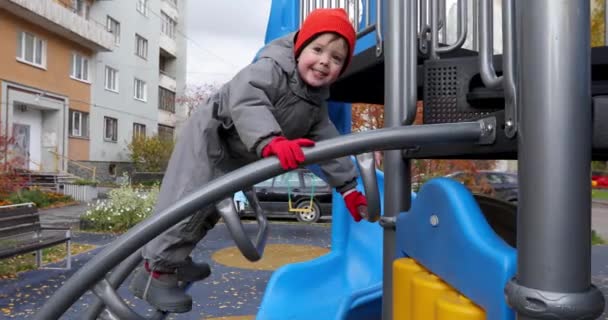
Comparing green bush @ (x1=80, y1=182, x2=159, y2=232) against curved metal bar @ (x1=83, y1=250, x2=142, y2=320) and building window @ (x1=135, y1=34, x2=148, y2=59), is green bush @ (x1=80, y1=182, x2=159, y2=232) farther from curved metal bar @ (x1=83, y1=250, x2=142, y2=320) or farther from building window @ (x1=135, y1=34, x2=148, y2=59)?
building window @ (x1=135, y1=34, x2=148, y2=59)

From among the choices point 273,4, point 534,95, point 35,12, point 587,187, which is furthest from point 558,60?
point 35,12

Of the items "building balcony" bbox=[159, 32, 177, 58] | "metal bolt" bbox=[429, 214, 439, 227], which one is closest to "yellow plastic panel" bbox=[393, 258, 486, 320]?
"metal bolt" bbox=[429, 214, 439, 227]

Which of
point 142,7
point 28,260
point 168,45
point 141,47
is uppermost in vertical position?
point 142,7

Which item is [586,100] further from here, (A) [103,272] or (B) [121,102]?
(B) [121,102]

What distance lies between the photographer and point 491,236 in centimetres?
95

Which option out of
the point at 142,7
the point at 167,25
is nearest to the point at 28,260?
the point at 142,7

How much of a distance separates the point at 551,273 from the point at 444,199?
329 millimetres

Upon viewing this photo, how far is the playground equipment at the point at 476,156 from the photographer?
0.78 m

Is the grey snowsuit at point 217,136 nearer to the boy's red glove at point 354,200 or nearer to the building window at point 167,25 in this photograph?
the boy's red glove at point 354,200

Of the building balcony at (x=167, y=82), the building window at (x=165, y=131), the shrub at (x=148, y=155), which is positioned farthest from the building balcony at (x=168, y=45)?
the shrub at (x=148, y=155)

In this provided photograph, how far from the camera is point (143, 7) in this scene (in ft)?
76.2

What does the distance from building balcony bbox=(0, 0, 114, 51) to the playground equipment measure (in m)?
15.4

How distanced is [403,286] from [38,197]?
12.8 metres

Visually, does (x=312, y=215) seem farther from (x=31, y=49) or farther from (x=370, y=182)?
(x=31, y=49)
